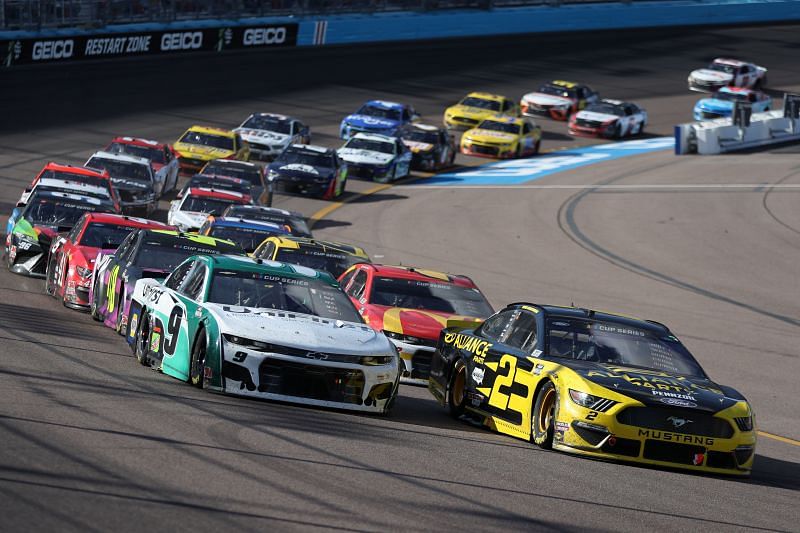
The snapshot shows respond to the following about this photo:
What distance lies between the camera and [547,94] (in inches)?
2092

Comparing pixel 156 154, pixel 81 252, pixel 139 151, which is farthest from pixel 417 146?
pixel 81 252

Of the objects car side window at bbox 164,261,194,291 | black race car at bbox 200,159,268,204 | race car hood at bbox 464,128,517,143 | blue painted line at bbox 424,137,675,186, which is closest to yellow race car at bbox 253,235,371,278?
car side window at bbox 164,261,194,291

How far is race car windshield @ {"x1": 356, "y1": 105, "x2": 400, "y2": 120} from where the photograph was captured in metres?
44.8

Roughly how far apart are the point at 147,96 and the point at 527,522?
39593 mm

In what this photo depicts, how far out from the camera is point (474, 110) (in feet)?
157

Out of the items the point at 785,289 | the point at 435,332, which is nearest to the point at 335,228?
the point at 785,289

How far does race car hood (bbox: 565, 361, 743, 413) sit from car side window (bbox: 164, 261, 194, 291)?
408cm

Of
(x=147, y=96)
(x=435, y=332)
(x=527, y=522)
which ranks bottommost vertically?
(x=147, y=96)

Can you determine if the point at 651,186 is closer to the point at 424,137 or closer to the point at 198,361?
the point at 424,137

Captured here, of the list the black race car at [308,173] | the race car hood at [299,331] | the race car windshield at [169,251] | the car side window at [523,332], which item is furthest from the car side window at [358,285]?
the black race car at [308,173]

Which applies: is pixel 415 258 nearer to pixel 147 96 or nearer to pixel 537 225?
pixel 537 225

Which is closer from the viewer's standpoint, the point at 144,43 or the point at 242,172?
the point at 242,172

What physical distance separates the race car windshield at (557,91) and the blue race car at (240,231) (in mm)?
30448

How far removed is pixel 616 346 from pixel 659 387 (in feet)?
3.82
